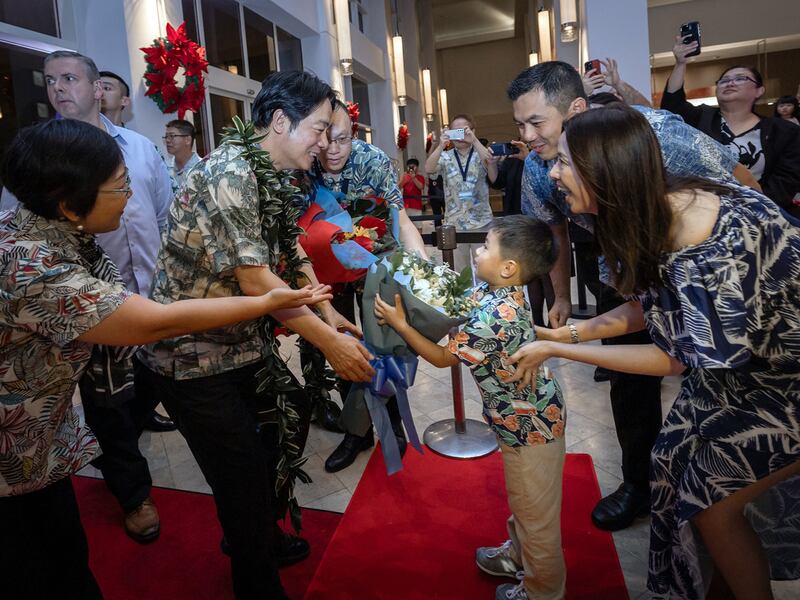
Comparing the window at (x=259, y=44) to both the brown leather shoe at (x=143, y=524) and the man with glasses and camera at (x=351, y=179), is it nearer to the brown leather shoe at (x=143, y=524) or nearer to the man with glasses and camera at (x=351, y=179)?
the man with glasses and camera at (x=351, y=179)

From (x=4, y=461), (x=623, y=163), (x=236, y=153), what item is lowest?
(x=4, y=461)

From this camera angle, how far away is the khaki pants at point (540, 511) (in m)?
1.75

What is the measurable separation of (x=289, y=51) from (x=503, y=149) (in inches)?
233

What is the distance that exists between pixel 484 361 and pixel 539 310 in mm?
3358

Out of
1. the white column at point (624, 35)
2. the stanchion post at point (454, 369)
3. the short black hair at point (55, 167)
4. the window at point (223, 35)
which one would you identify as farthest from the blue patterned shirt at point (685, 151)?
the window at point (223, 35)

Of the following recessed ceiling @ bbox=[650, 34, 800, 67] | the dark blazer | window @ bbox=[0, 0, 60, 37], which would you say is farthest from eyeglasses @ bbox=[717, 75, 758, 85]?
recessed ceiling @ bbox=[650, 34, 800, 67]

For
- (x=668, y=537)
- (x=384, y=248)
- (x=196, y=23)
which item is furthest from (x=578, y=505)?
(x=196, y=23)

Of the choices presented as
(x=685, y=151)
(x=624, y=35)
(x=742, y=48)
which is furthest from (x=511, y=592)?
(x=742, y=48)

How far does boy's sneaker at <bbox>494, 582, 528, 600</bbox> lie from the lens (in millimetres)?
1844

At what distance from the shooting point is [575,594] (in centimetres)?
195

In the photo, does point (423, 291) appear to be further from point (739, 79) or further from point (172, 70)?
point (172, 70)

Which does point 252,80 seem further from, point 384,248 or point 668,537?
point 668,537

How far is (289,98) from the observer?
70.2 inches

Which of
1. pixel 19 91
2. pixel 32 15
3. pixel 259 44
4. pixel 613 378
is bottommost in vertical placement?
pixel 613 378
